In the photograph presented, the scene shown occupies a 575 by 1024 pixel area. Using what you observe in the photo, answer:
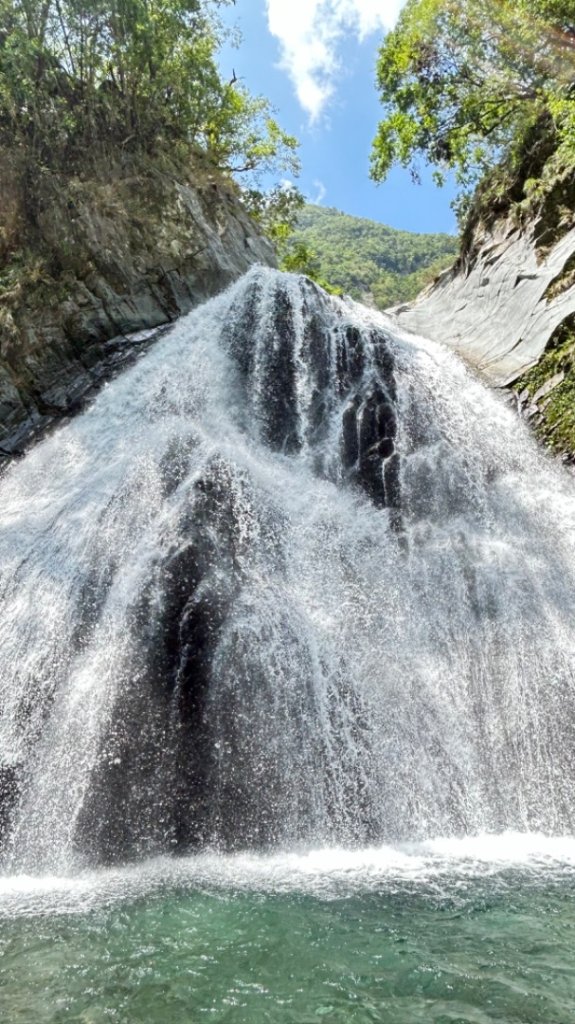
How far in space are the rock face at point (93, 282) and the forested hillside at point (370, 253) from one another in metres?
59.4

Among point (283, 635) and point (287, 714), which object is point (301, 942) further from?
point (283, 635)

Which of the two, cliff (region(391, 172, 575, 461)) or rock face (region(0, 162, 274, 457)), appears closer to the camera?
cliff (region(391, 172, 575, 461))

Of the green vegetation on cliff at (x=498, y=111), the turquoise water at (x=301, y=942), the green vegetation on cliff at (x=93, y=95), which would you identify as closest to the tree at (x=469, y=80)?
the green vegetation on cliff at (x=498, y=111)

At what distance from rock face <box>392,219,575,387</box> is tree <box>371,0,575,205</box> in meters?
2.98

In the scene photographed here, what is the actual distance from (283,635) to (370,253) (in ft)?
402

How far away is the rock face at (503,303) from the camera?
662 inches

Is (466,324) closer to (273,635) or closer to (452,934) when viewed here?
(273,635)

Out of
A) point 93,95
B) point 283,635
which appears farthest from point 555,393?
point 93,95

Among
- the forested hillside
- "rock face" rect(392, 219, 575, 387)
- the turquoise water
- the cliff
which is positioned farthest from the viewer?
the forested hillside

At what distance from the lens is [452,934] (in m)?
5.62

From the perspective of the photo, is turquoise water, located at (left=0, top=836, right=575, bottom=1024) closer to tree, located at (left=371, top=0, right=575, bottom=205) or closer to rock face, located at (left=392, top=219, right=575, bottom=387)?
rock face, located at (left=392, top=219, right=575, bottom=387)

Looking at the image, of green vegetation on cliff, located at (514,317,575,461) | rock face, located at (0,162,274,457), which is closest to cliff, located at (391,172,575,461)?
green vegetation on cliff, located at (514,317,575,461)

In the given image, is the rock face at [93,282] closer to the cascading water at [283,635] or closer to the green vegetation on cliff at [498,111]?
the cascading water at [283,635]

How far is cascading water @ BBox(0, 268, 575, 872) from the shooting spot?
337 inches
